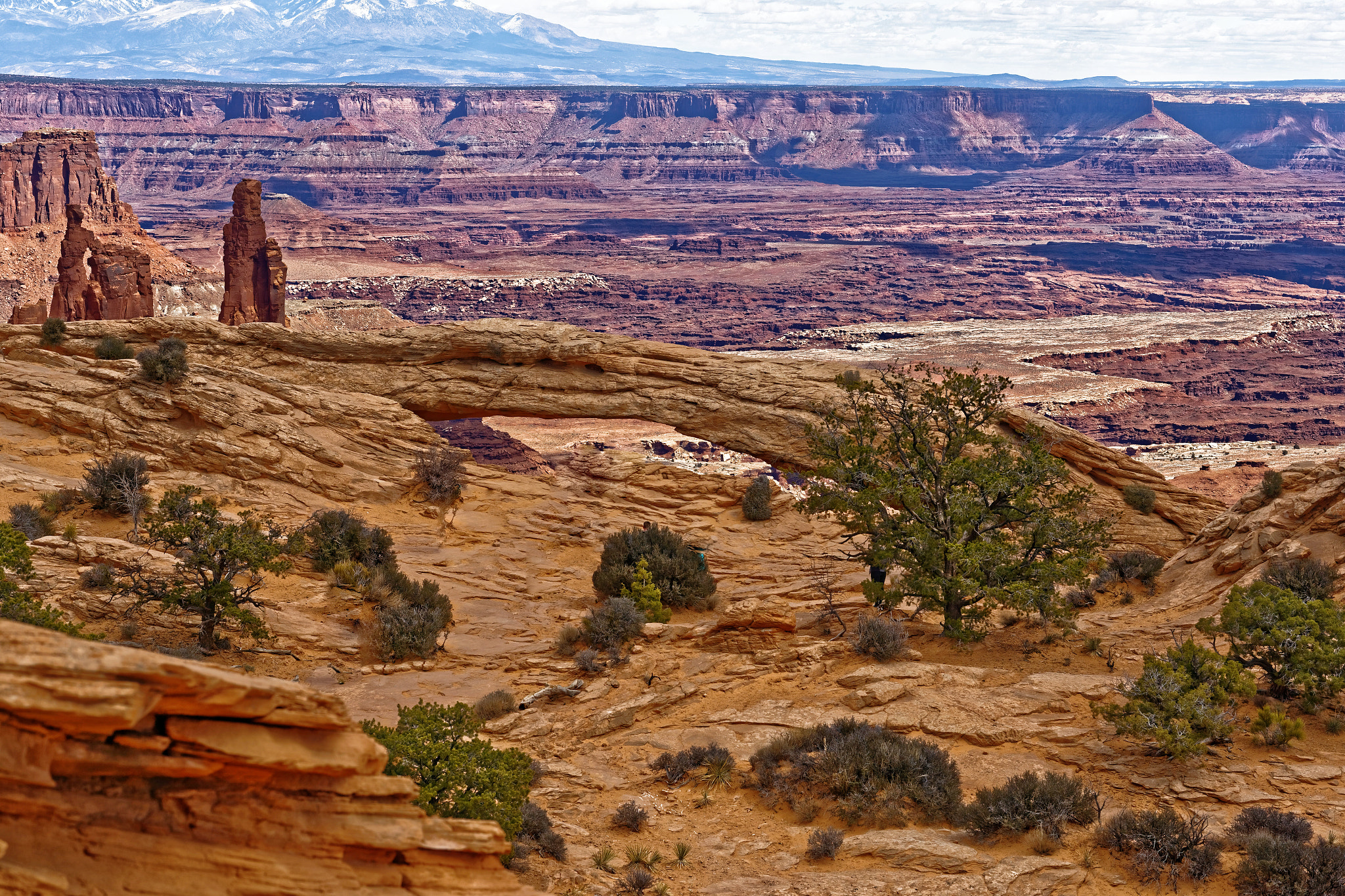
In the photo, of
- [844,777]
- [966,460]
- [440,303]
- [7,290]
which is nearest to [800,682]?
[844,777]

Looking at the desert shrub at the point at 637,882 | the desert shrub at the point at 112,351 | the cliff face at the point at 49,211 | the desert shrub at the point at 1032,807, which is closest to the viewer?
the desert shrub at the point at 637,882

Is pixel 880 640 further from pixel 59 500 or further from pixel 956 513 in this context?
pixel 59 500

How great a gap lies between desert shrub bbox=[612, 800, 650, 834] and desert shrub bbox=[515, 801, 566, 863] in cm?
75

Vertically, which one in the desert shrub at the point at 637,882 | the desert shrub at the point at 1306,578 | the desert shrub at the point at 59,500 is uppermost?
the desert shrub at the point at 1306,578

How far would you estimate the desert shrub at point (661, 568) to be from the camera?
781 inches

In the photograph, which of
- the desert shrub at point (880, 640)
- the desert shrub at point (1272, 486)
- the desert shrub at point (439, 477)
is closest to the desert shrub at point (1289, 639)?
the desert shrub at point (880, 640)

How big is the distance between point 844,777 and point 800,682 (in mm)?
3685

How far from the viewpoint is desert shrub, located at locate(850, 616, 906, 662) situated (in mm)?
15203

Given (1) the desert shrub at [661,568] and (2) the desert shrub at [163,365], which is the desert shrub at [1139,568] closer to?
(1) the desert shrub at [661,568]

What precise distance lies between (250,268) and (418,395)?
30.1 m

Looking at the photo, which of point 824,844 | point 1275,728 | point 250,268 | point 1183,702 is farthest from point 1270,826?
point 250,268

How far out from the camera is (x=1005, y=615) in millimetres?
17500

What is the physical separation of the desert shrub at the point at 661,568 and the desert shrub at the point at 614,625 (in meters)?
2.03

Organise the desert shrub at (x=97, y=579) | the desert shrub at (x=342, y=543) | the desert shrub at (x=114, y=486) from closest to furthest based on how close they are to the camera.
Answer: the desert shrub at (x=97, y=579)
the desert shrub at (x=114, y=486)
the desert shrub at (x=342, y=543)
